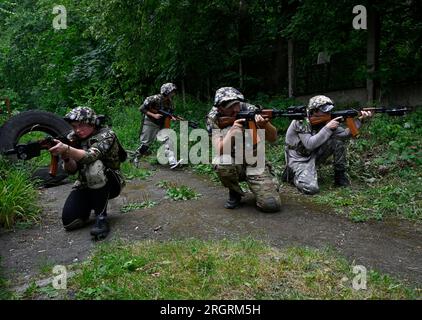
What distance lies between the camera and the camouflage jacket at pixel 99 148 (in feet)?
15.4

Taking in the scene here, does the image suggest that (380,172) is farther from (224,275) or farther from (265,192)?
(224,275)

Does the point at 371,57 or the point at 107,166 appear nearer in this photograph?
the point at 107,166

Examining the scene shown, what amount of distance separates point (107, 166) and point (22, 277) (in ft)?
5.22

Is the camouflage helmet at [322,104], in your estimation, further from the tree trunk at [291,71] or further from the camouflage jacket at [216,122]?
the tree trunk at [291,71]

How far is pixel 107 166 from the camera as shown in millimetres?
5043

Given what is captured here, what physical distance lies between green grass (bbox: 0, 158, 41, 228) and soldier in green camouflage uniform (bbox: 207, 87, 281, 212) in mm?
2457

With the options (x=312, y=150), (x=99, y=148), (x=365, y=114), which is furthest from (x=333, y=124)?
(x=99, y=148)

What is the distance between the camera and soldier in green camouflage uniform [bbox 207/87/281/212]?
5.17 meters

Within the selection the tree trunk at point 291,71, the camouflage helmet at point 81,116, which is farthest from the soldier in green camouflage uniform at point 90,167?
the tree trunk at point 291,71

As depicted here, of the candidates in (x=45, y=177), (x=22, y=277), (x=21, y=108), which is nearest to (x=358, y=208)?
(x=22, y=277)

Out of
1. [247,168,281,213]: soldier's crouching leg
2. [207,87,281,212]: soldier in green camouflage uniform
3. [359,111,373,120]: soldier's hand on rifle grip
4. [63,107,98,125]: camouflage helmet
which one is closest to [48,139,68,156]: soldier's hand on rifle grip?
[63,107,98,125]: camouflage helmet

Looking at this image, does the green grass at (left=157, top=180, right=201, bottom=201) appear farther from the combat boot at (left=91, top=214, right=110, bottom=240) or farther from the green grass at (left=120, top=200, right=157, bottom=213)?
the combat boot at (left=91, top=214, right=110, bottom=240)

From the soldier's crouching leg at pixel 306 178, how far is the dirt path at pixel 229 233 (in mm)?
185
